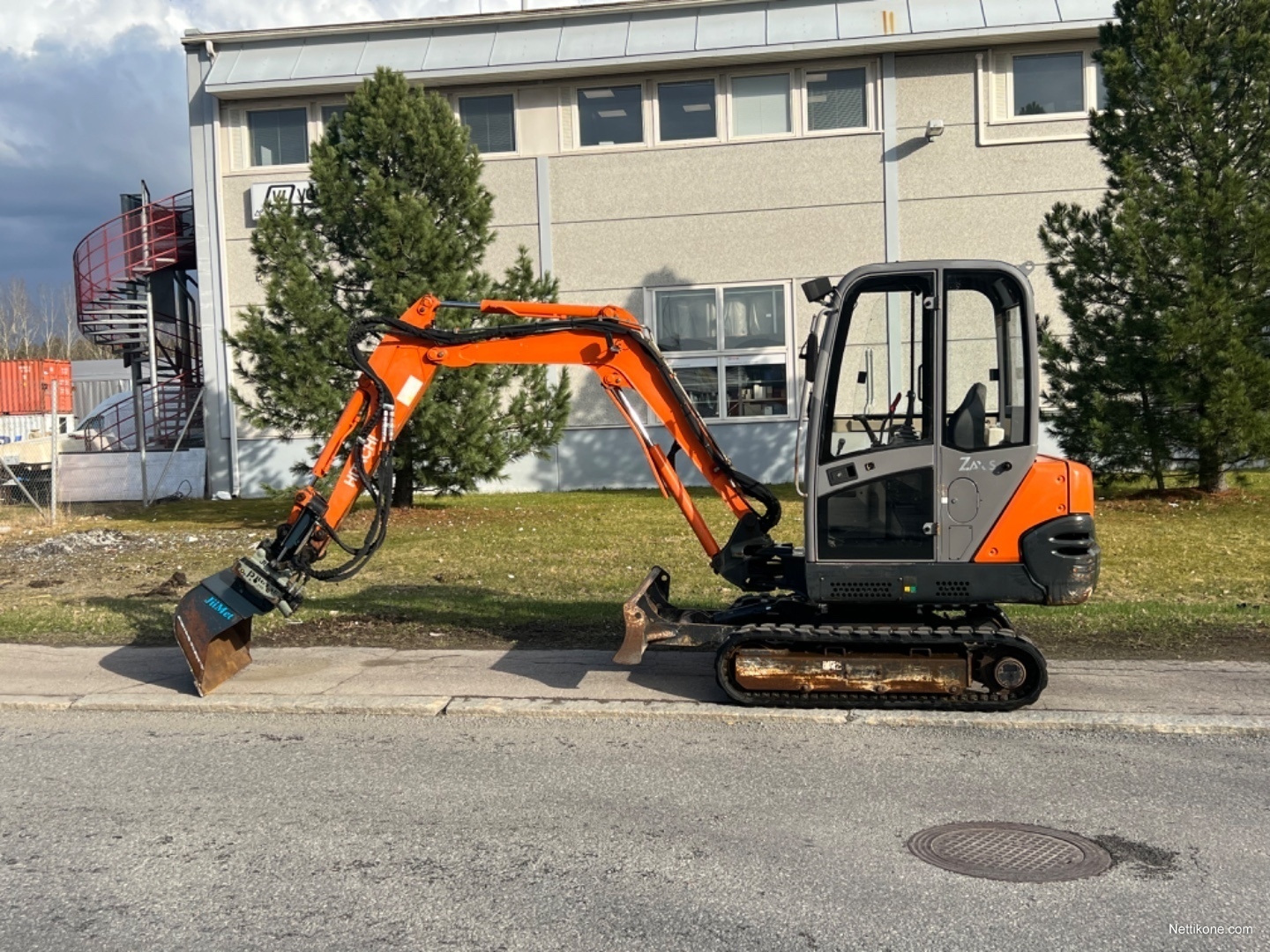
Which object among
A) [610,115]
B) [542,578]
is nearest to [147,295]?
[610,115]

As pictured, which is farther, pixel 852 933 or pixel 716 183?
pixel 716 183

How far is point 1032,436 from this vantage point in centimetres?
731

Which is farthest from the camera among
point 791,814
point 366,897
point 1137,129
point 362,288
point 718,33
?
point 718,33

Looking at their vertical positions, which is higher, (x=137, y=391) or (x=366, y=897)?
(x=137, y=391)

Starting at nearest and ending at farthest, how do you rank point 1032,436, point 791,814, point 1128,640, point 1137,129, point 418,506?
point 791,814
point 1032,436
point 1128,640
point 1137,129
point 418,506

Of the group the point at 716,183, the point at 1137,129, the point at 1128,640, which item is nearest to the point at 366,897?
the point at 1128,640

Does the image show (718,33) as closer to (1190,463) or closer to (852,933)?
(1190,463)

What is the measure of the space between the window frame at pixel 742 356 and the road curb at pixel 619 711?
55.1 ft

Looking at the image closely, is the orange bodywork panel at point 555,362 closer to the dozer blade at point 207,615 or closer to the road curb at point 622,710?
the dozer blade at point 207,615

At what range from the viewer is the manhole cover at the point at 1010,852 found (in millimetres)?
4984

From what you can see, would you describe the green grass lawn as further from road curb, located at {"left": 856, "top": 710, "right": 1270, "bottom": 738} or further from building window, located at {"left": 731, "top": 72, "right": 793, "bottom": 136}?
building window, located at {"left": 731, "top": 72, "right": 793, "bottom": 136}

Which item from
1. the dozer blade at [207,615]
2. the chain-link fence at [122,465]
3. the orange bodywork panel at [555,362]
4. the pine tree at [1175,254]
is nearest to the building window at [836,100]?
the pine tree at [1175,254]

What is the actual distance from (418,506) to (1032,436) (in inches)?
593

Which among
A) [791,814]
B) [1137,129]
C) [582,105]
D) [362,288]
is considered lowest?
[791,814]
